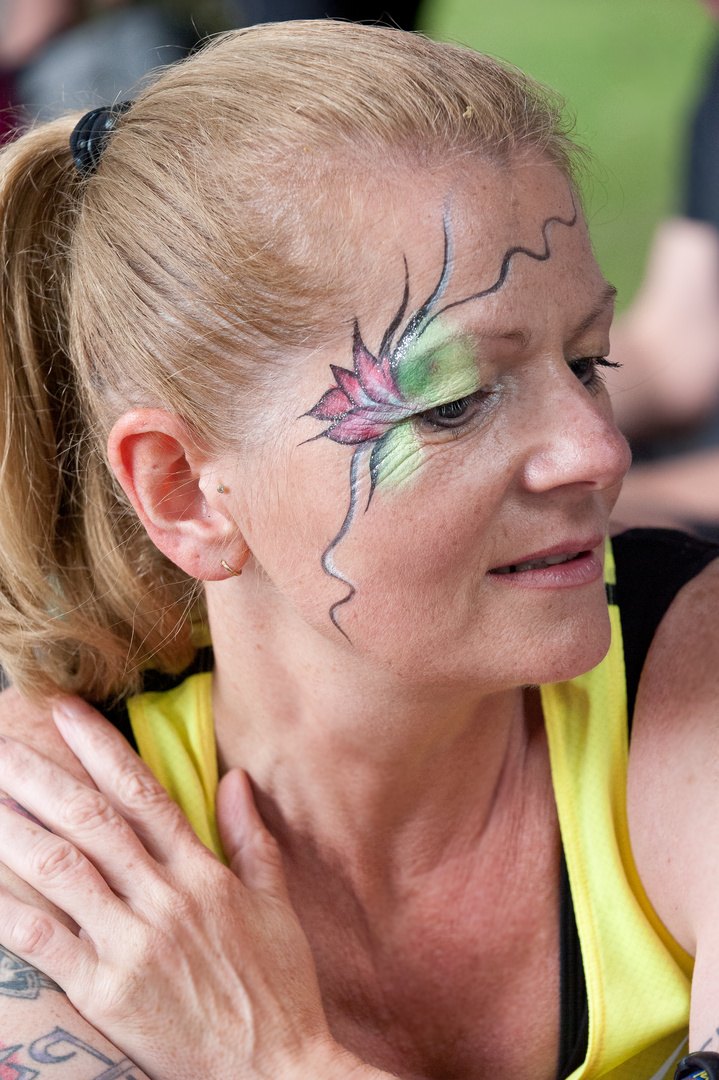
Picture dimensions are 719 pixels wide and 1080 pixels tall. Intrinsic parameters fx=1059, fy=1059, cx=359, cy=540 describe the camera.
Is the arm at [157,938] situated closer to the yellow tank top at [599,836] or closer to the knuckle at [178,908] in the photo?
the knuckle at [178,908]

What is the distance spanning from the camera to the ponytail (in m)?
1.46

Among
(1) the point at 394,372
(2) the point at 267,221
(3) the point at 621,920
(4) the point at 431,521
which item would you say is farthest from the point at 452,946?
(2) the point at 267,221

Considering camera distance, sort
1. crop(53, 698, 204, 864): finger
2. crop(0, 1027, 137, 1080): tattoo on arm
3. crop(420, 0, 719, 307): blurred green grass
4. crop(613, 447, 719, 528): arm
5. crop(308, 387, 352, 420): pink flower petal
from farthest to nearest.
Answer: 1. crop(420, 0, 719, 307): blurred green grass
2. crop(613, 447, 719, 528): arm
3. crop(53, 698, 204, 864): finger
4. crop(308, 387, 352, 420): pink flower petal
5. crop(0, 1027, 137, 1080): tattoo on arm

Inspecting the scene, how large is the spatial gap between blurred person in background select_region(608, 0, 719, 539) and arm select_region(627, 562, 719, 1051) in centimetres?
123

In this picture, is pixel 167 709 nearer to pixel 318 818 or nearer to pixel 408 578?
pixel 318 818

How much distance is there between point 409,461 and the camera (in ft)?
3.99

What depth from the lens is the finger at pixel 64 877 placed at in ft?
4.04

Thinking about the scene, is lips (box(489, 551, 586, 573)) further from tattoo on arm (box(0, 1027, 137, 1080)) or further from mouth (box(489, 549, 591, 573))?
tattoo on arm (box(0, 1027, 137, 1080))

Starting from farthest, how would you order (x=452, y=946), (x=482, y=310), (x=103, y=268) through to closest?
(x=452, y=946) → (x=103, y=268) → (x=482, y=310)

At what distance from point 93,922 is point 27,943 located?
0.25 feet

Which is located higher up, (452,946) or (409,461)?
(409,461)

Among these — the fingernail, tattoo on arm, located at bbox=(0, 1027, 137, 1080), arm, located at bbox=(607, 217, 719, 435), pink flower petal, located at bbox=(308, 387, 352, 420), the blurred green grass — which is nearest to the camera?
tattoo on arm, located at bbox=(0, 1027, 137, 1080)

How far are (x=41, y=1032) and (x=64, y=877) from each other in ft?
0.55

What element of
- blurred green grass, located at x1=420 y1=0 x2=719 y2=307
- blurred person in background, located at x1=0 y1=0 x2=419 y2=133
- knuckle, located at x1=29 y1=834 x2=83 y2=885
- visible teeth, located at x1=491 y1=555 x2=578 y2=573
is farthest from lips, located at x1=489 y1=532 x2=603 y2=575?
blurred green grass, located at x1=420 y1=0 x2=719 y2=307
